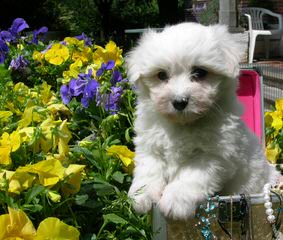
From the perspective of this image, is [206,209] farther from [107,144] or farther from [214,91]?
[107,144]

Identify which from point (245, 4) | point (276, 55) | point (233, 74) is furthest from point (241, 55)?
point (245, 4)

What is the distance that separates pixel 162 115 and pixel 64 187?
53 centimetres

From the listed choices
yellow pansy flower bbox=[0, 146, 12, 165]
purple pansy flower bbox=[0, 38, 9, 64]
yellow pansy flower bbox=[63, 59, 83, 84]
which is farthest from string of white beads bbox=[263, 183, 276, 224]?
purple pansy flower bbox=[0, 38, 9, 64]

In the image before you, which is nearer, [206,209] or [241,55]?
[206,209]

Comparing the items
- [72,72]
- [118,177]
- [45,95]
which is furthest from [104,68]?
[118,177]

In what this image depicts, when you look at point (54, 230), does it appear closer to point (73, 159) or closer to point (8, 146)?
point (8, 146)

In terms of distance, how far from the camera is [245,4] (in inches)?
563

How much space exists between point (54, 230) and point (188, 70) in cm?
85

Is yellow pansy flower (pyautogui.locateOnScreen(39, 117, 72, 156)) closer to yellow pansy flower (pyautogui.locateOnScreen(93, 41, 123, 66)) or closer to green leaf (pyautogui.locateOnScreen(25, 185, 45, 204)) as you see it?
green leaf (pyautogui.locateOnScreen(25, 185, 45, 204))

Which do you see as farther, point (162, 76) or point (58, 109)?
point (58, 109)

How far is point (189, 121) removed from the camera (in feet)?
6.61

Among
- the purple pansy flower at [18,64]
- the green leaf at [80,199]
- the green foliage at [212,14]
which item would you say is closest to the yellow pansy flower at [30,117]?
the green leaf at [80,199]

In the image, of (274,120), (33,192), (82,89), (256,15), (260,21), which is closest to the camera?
(33,192)

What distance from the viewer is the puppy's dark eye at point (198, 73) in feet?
6.66
